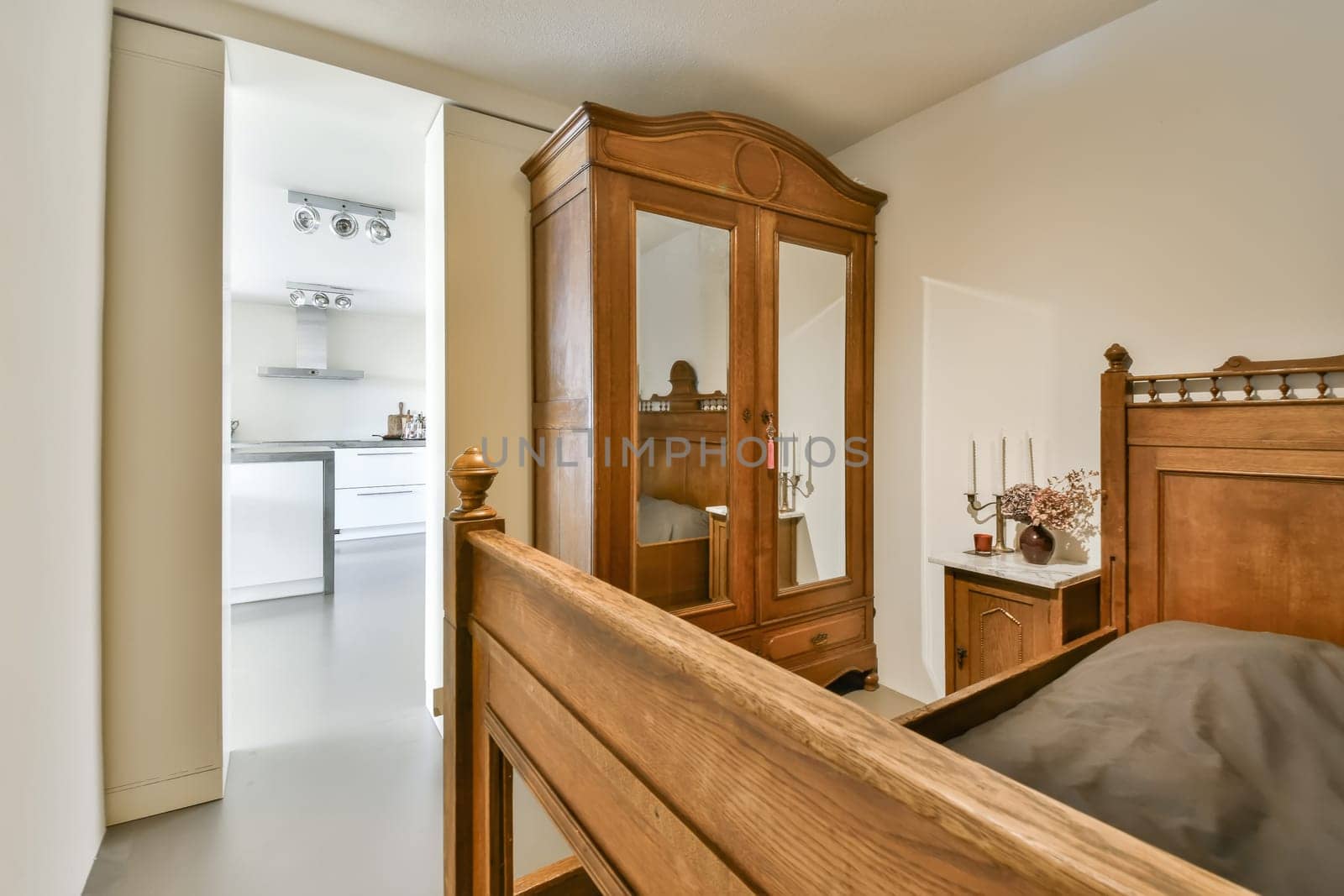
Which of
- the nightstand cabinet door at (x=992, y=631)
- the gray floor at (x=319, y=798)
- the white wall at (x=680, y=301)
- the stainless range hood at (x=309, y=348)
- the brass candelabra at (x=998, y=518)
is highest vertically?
the stainless range hood at (x=309, y=348)

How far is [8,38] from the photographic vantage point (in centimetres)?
111

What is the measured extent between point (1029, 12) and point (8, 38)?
263 centimetres

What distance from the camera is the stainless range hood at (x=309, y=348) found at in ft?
21.4

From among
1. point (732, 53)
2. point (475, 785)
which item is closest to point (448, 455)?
point (475, 785)

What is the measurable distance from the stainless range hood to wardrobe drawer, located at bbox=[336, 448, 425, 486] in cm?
114

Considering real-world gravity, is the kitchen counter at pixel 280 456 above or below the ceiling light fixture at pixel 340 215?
below

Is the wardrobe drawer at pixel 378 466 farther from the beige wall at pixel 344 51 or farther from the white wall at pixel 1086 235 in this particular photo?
the white wall at pixel 1086 235

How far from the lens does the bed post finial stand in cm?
120

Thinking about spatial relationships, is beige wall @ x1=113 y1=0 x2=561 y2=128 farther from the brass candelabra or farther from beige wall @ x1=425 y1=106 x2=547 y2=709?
the brass candelabra

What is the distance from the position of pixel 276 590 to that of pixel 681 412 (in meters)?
3.46

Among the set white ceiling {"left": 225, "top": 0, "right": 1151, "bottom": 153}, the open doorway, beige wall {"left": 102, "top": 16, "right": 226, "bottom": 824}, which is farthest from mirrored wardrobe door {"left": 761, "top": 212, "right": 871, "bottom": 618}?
beige wall {"left": 102, "top": 16, "right": 226, "bottom": 824}

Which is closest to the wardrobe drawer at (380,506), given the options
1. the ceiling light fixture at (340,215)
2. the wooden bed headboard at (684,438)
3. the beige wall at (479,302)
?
the ceiling light fixture at (340,215)

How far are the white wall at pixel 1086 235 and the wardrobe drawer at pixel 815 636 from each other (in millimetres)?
173

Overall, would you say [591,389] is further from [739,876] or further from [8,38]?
[739,876]
